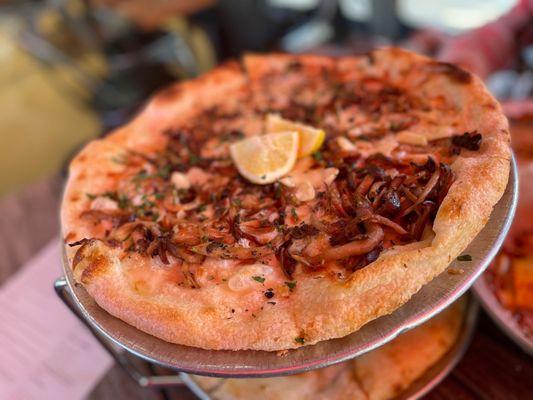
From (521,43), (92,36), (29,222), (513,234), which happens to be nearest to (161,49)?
(92,36)

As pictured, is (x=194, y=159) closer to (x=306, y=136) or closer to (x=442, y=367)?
(x=306, y=136)

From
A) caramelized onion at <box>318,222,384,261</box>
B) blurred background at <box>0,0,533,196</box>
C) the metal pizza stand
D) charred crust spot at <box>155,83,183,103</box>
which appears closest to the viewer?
the metal pizza stand

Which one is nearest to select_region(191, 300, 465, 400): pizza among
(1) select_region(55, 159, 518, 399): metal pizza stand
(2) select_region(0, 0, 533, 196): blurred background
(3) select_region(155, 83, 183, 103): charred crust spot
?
(1) select_region(55, 159, 518, 399): metal pizza stand

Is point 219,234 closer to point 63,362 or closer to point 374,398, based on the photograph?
point 374,398

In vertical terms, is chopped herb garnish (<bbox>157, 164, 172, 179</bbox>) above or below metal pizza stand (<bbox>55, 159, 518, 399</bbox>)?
above

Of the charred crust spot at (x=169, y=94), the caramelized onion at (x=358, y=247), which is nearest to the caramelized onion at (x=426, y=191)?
the caramelized onion at (x=358, y=247)

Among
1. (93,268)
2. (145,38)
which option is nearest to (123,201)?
(93,268)

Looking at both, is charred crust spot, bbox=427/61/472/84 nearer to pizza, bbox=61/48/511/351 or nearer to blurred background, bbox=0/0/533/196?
pizza, bbox=61/48/511/351
